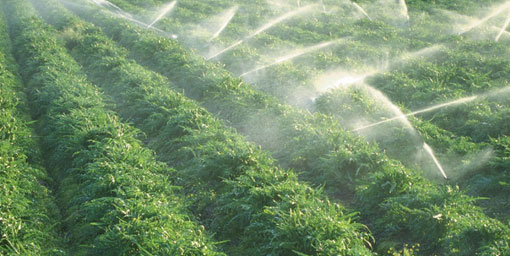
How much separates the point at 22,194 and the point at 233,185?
2.69 metres

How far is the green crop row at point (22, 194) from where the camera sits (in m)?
4.79

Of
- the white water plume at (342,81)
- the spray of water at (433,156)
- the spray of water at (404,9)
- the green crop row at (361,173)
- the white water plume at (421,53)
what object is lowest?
the spray of water at (404,9)

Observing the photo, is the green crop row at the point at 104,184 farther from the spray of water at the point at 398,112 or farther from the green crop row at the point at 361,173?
the spray of water at the point at 398,112

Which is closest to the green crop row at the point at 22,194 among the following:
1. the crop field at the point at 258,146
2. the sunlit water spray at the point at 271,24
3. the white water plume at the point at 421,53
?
the crop field at the point at 258,146

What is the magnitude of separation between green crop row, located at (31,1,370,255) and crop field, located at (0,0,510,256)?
0.09 feet

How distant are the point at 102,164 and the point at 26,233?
1286 mm

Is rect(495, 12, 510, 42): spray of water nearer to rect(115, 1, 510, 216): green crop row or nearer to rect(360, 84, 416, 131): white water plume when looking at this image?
rect(115, 1, 510, 216): green crop row

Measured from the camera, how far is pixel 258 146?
7.38m

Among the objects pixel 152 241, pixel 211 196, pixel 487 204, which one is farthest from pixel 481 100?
pixel 152 241

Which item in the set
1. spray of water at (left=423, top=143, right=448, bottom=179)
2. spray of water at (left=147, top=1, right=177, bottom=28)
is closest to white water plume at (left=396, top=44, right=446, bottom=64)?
spray of water at (left=423, top=143, right=448, bottom=179)

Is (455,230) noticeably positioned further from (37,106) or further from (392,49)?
(392,49)

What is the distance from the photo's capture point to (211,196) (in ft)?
20.1

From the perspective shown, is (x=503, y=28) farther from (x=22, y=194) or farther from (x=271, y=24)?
(x=22, y=194)

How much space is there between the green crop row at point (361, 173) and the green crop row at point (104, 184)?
2128 mm
